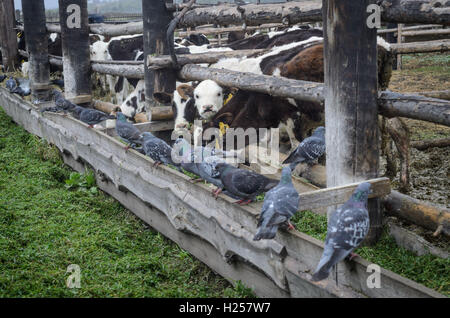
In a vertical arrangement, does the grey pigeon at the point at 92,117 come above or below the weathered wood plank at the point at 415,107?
below

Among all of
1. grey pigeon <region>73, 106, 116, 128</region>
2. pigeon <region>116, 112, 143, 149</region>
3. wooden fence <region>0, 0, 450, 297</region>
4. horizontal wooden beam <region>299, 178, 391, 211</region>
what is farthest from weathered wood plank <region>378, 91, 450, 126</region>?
grey pigeon <region>73, 106, 116, 128</region>

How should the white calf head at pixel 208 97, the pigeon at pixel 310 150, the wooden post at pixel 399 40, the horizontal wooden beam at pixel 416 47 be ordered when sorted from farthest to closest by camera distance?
the wooden post at pixel 399 40, the horizontal wooden beam at pixel 416 47, the white calf head at pixel 208 97, the pigeon at pixel 310 150

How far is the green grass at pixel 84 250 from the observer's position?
10.2ft

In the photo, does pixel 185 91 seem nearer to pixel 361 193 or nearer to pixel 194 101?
pixel 194 101

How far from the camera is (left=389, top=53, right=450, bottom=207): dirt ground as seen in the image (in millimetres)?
4793

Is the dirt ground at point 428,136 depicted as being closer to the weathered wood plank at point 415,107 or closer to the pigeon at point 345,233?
the weathered wood plank at point 415,107

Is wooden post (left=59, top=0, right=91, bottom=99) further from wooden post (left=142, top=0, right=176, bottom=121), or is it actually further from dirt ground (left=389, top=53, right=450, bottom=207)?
dirt ground (left=389, top=53, right=450, bottom=207)

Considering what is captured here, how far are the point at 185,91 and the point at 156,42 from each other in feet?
2.24

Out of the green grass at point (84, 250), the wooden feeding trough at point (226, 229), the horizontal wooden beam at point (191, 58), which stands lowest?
the green grass at point (84, 250)

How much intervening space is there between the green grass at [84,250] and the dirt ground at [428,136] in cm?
241

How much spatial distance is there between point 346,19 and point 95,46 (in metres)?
7.36

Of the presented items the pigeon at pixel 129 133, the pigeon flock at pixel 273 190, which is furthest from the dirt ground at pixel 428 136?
the pigeon at pixel 129 133
